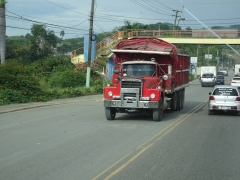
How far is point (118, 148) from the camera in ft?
37.8

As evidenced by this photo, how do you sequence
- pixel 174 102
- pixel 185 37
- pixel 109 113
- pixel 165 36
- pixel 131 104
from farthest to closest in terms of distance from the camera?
pixel 165 36 → pixel 185 37 → pixel 174 102 → pixel 109 113 → pixel 131 104

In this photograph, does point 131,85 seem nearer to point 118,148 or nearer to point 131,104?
point 131,104

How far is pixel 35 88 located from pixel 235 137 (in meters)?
17.7

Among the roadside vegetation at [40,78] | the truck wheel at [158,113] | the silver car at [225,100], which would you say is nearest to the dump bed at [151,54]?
the truck wheel at [158,113]

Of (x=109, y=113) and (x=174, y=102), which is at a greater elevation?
(x=174, y=102)

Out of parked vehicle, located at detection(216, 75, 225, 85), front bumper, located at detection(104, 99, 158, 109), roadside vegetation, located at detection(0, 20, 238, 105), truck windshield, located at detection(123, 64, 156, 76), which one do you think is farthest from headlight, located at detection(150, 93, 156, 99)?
parked vehicle, located at detection(216, 75, 225, 85)

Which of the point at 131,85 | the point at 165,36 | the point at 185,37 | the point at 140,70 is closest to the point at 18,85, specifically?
the point at 140,70

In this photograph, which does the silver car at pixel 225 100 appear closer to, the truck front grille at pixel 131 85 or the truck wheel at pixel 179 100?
the truck wheel at pixel 179 100

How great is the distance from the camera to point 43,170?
896 cm

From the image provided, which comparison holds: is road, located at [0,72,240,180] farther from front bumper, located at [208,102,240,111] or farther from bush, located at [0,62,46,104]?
bush, located at [0,62,46,104]

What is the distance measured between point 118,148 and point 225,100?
1029cm

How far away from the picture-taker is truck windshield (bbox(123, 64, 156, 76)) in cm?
1838

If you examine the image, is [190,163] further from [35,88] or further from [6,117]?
[35,88]

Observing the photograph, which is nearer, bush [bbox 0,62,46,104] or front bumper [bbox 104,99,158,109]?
front bumper [bbox 104,99,158,109]
